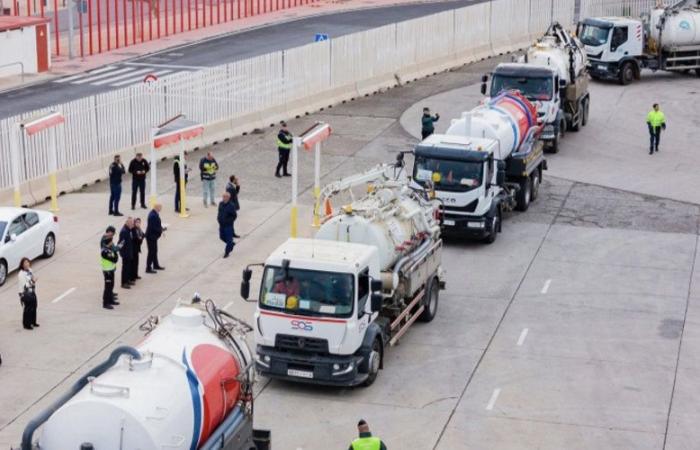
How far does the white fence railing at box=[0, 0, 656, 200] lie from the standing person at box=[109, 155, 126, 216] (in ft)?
7.99

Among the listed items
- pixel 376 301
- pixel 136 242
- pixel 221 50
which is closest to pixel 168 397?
pixel 376 301

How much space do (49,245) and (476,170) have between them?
994cm

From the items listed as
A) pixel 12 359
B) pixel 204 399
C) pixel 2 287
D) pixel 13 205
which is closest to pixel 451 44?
pixel 13 205

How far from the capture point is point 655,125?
4419cm

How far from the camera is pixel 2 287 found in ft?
98.1

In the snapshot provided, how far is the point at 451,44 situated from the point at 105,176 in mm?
21610

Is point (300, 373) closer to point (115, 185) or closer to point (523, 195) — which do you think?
point (115, 185)

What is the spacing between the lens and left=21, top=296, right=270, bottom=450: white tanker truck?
662 inches

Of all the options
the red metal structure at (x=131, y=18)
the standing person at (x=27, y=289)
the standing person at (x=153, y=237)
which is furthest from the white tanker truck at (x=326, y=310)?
the red metal structure at (x=131, y=18)

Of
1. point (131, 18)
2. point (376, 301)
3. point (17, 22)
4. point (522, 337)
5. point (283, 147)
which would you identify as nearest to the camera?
point (376, 301)

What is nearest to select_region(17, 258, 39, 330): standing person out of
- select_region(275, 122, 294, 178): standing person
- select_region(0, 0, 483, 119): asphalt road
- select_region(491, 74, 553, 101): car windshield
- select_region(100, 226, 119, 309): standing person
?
select_region(100, 226, 119, 309): standing person

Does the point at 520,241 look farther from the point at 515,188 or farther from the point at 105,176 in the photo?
the point at 105,176

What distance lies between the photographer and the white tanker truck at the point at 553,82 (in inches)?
1670

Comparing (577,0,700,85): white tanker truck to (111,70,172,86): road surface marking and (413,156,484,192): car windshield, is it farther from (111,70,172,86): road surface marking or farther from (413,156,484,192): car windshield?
(413,156,484,192): car windshield
